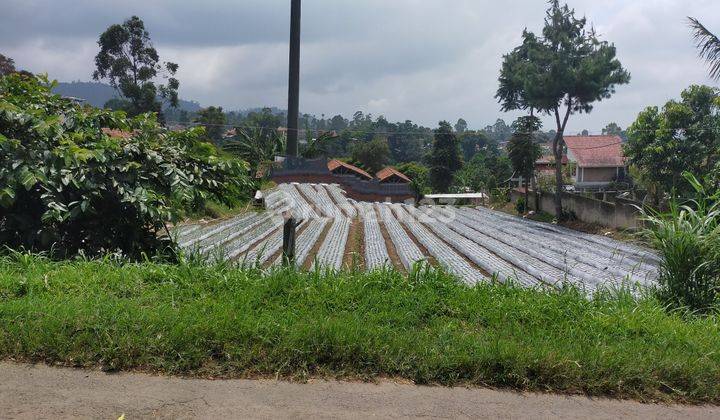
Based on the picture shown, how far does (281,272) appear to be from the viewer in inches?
187

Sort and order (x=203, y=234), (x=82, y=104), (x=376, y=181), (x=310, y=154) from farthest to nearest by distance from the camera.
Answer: (x=376, y=181), (x=310, y=154), (x=203, y=234), (x=82, y=104)

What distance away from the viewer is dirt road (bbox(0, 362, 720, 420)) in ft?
9.72

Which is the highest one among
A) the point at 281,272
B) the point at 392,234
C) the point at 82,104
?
the point at 82,104

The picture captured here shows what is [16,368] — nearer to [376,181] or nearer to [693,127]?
[693,127]

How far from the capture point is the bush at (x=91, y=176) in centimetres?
534

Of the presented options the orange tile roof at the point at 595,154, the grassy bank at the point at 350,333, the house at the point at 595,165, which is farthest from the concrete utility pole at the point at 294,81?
the orange tile roof at the point at 595,154

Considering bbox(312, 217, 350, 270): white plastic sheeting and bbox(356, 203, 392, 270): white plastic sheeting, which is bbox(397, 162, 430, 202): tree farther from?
bbox(312, 217, 350, 270): white plastic sheeting

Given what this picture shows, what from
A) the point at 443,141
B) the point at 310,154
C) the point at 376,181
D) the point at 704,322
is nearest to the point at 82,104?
the point at 704,322

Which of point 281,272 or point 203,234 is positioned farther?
point 203,234

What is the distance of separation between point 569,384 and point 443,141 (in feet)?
148

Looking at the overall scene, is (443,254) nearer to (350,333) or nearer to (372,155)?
(350,333)

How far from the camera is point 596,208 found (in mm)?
23875

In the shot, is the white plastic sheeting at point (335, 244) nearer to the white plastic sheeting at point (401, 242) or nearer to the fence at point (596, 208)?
the white plastic sheeting at point (401, 242)

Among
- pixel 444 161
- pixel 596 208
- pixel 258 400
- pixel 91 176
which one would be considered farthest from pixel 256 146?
pixel 258 400
